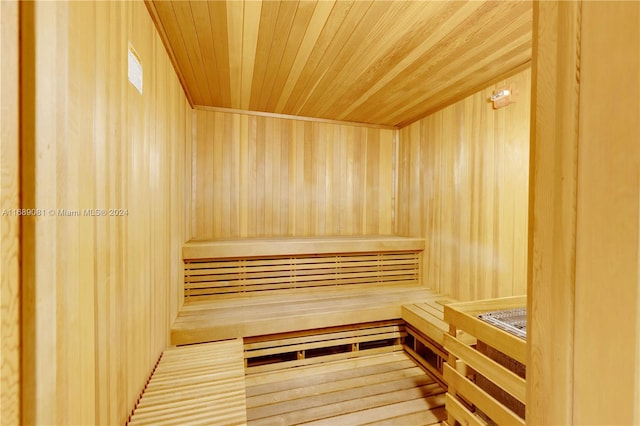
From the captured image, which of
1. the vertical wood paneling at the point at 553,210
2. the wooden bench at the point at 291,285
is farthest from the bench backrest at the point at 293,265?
the vertical wood paneling at the point at 553,210

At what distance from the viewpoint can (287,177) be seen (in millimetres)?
3750

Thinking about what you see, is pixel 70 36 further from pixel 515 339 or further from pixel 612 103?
pixel 515 339

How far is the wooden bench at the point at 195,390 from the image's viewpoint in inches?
53.2

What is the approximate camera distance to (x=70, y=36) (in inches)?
32.4

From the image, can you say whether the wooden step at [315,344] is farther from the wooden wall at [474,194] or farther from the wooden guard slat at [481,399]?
the wooden guard slat at [481,399]

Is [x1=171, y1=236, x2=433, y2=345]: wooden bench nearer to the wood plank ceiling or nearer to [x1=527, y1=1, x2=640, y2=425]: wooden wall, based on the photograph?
the wood plank ceiling

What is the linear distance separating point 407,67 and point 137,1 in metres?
1.88

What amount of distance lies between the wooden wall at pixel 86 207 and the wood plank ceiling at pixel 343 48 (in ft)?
1.59

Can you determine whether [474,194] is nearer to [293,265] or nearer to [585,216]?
[293,265]

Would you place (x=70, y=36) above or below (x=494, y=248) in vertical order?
above

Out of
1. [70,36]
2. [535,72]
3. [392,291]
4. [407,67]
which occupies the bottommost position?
[392,291]

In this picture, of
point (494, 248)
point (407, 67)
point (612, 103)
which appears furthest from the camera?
point (494, 248)

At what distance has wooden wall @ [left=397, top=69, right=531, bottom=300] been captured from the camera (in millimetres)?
2471

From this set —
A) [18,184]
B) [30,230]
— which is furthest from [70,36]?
[30,230]
